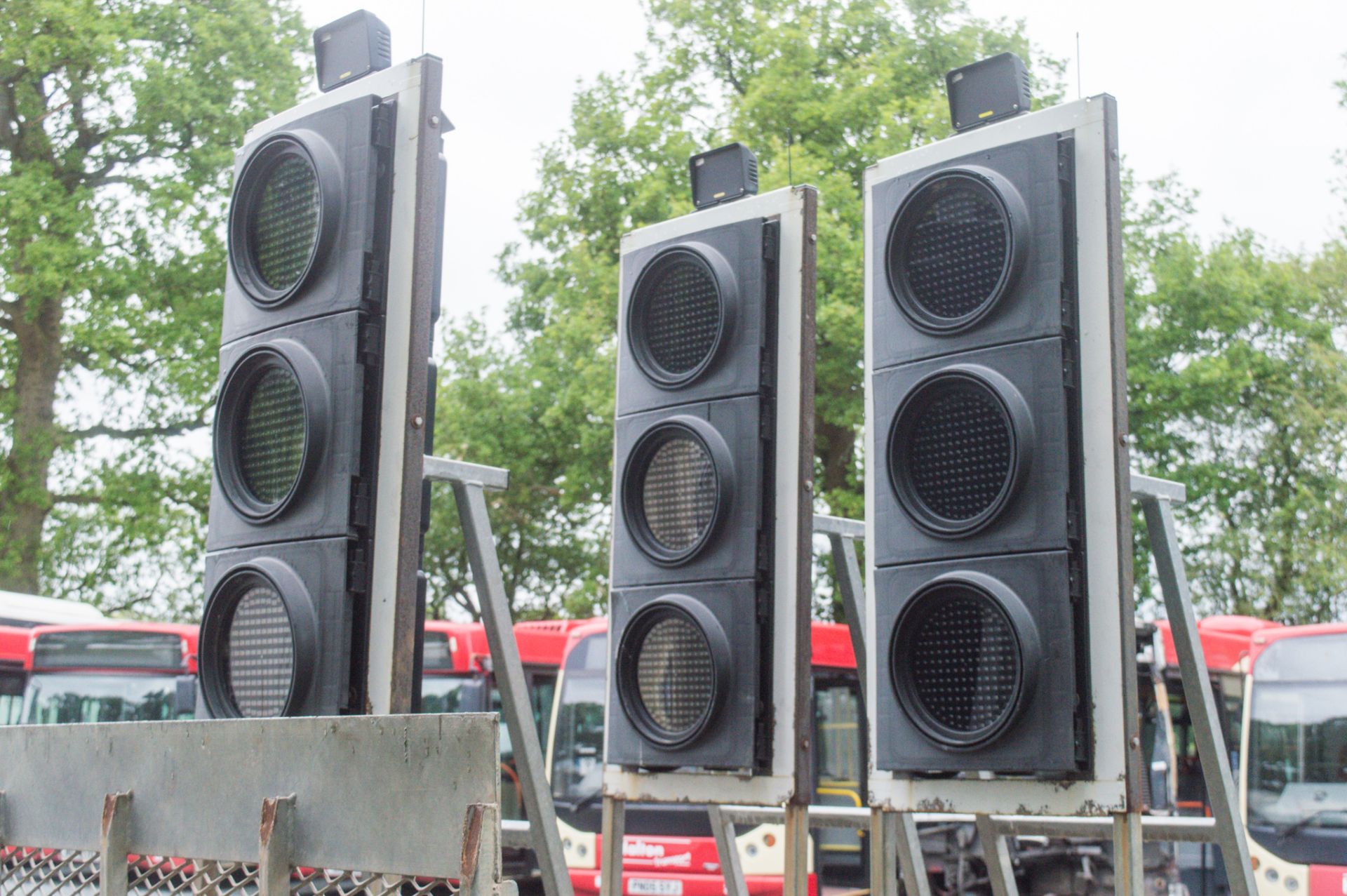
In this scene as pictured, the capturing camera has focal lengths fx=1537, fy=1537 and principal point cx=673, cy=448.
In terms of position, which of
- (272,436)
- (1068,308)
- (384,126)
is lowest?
(272,436)

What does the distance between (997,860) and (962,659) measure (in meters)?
1.00

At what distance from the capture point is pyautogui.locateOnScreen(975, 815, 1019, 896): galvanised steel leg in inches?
179

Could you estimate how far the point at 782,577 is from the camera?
14.5 feet

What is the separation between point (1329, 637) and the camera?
11.1m

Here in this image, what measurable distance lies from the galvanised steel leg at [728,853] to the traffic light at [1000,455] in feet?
4.07

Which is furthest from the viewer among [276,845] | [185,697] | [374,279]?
[185,697]

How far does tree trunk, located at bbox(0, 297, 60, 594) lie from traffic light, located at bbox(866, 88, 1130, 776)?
564 inches

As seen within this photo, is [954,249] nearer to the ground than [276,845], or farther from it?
farther from it

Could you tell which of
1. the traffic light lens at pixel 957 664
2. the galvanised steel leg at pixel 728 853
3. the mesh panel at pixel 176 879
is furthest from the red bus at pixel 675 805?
the mesh panel at pixel 176 879

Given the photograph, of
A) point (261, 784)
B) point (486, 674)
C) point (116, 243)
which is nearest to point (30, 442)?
point (116, 243)

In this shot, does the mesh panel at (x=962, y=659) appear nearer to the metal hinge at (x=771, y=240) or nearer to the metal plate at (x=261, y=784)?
the metal hinge at (x=771, y=240)

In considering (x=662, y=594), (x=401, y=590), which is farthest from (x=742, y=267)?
(x=401, y=590)

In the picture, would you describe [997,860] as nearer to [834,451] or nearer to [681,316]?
[681,316]

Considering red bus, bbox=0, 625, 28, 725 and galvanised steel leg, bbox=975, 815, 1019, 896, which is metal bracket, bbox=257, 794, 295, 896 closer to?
galvanised steel leg, bbox=975, 815, 1019, 896
